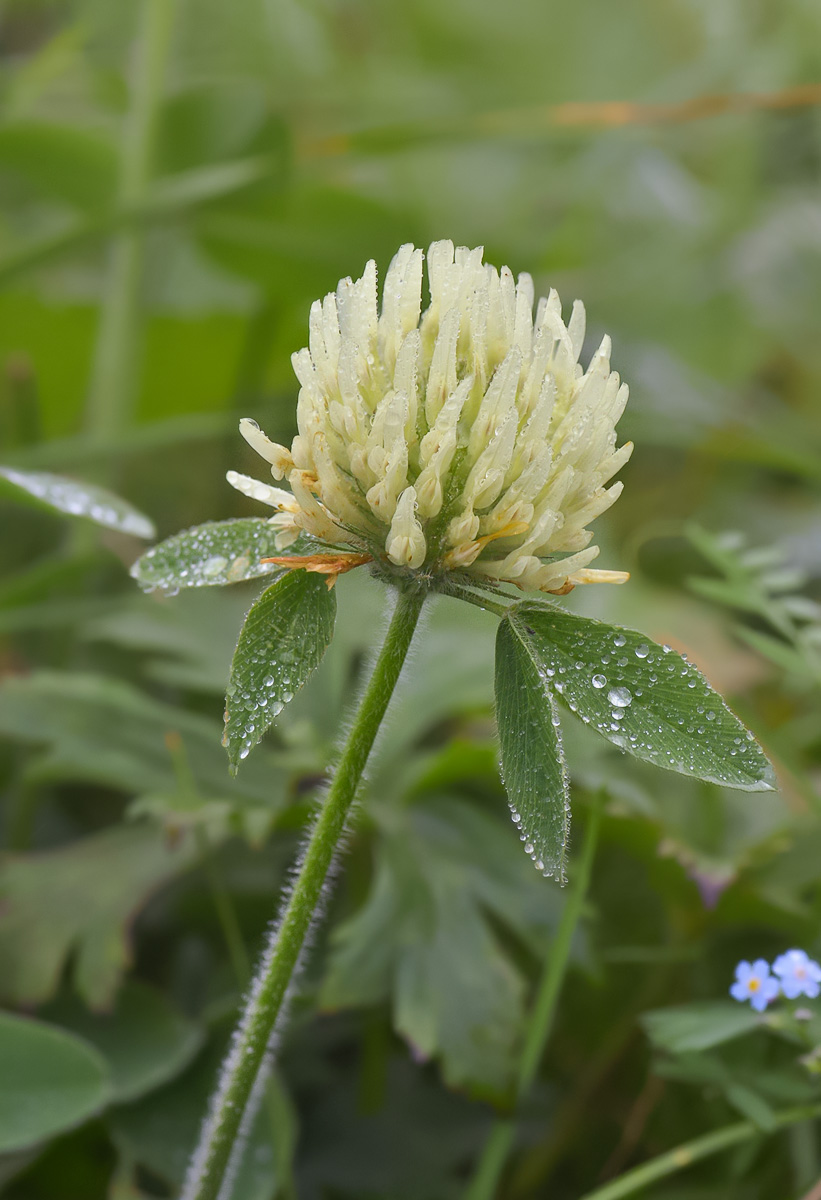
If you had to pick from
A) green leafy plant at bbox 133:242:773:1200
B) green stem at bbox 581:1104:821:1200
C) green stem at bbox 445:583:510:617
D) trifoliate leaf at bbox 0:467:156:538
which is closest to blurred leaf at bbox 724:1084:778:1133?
green stem at bbox 581:1104:821:1200

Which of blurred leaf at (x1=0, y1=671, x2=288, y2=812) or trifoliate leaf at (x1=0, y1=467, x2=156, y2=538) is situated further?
blurred leaf at (x1=0, y1=671, x2=288, y2=812)

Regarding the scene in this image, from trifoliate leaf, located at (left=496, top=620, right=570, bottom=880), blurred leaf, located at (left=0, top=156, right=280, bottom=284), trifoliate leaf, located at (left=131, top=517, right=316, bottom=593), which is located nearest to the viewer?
trifoliate leaf, located at (left=496, top=620, right=570, bottom=880)

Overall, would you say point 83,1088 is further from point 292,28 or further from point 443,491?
point 292,28

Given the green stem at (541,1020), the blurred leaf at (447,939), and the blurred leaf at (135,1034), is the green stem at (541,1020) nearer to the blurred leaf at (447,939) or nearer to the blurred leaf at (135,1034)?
the blurred leaf at (447,939)

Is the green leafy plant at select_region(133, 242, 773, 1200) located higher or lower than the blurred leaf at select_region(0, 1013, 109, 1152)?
higher

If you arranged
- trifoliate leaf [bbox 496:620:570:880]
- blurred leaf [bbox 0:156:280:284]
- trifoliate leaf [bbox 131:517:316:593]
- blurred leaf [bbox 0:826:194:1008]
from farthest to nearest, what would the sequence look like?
blurred leaf [bbox 0:156:280:284]
blurred leaf [bbox 0:826:194:1008]
trifoliate leaf [bbox 131:517:316:593]
trifoliate leaf [bbox 496:620:570:880]

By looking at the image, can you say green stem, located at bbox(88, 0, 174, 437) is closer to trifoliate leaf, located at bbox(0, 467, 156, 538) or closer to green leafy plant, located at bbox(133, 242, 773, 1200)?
trifoliate leaf, located at bbox(0, 467, 156, 538)

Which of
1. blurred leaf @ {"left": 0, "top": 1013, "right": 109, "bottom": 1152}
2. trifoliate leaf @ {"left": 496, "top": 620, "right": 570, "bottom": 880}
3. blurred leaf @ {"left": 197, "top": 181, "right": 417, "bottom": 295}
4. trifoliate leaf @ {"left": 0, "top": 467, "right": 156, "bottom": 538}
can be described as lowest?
blurred leaf @ {"left": 0, "top": 1013, "right": 109, "bottom": 1152}

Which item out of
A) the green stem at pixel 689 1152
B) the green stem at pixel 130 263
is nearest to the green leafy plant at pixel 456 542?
the green stem at pixel 689 1152
